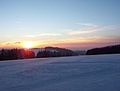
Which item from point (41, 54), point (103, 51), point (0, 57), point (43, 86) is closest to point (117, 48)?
point (103, 51)

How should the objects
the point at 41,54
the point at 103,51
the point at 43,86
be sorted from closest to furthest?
the point at 43,86
the point at 41,54
the point at 103,51

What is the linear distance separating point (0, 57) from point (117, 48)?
14.5 meters

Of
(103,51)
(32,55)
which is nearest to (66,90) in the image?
(32,55)

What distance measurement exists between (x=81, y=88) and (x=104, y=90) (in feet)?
2.14

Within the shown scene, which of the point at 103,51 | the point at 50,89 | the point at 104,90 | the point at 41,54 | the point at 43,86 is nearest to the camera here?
the point at 104,90

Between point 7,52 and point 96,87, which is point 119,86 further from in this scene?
point 7,52

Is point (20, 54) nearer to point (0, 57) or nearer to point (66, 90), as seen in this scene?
point (0, 57)

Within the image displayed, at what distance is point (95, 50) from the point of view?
3167 centimetres

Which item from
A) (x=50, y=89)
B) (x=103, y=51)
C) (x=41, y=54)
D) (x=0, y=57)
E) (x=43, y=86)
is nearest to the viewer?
(x=50, y=89)

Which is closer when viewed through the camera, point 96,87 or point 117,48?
point 96,87

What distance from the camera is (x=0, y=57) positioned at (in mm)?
25672

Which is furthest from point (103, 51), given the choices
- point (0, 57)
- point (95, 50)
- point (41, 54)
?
point (0, 57)

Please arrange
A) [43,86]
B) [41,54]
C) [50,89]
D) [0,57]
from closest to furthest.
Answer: [50,89] → [43,86] → [0,57] → [41,54]

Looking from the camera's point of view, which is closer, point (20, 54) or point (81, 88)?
point (81, 88)
